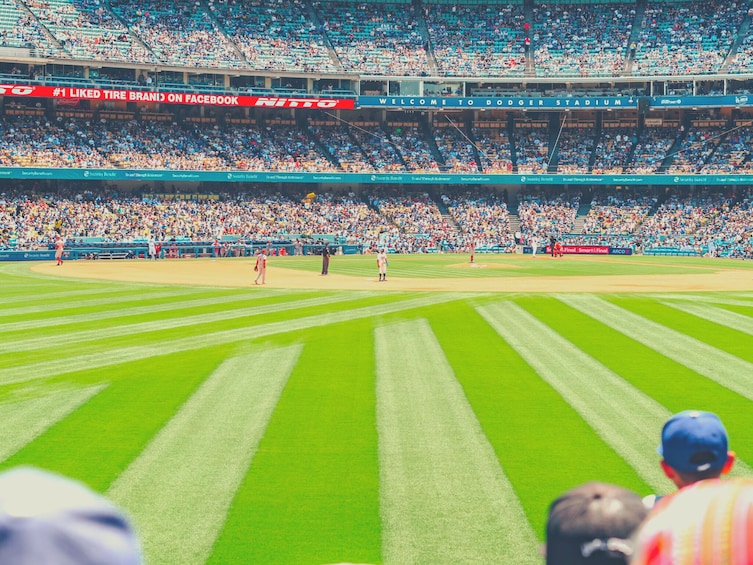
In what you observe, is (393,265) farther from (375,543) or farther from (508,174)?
(375,543)

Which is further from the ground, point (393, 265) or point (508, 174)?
point (508, 174)

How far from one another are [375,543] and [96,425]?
599 cm

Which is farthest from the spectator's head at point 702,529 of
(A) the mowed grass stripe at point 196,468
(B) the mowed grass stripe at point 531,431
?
(B) the mowed grass stripe at point 531,431

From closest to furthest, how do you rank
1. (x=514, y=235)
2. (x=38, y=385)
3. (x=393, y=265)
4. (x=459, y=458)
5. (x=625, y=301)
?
(x=459, y=458)
(x=38, y=385)
(x=625, y=301)
(x=393, y=265)
(x=514, y=235)

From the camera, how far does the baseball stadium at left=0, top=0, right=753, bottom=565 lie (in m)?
10.0

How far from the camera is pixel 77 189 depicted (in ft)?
224

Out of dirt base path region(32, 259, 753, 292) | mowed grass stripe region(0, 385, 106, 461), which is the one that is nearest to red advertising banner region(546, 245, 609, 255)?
dirt base path region(32, 259, 753, 292)

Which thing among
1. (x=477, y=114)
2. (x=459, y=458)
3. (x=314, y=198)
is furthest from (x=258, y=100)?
(x=459, y=458)

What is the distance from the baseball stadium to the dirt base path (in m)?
0.43

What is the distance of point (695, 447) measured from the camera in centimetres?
346

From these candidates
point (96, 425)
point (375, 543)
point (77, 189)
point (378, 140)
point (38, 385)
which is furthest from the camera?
point (378, 140)

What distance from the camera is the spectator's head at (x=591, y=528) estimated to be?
2648 mm

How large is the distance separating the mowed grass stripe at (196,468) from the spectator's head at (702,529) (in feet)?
19.1

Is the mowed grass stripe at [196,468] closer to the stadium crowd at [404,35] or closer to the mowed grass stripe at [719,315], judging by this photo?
the mowed grass stripe at [719,315]
